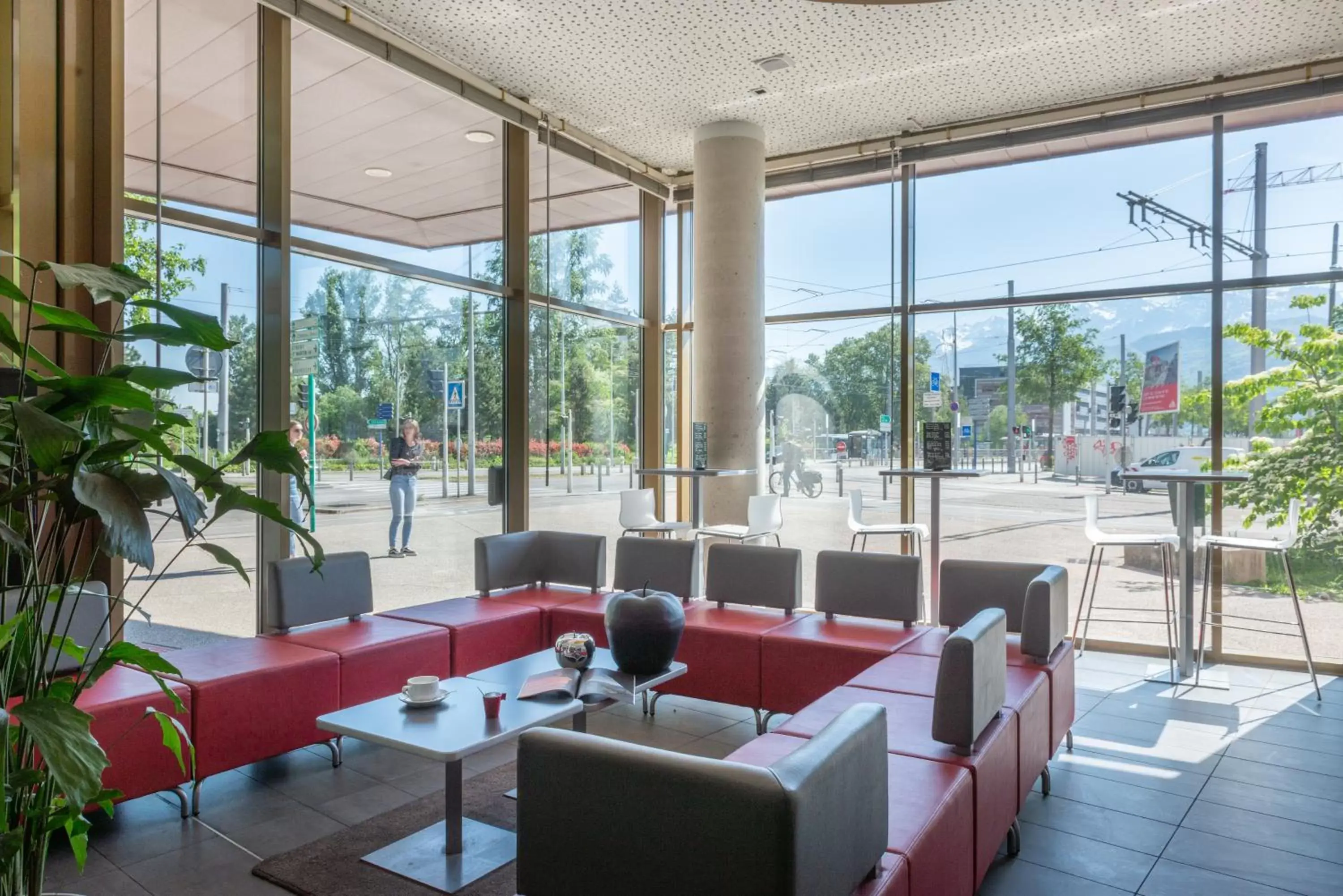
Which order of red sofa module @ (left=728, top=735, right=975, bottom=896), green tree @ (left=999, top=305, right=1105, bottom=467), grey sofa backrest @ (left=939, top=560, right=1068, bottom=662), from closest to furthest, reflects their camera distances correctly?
red sofa module @ (left=728, top=735, right=975, bottom=896)
grey sofa backrest @ (left=939, top=560, right=1068, bottom=662)
green tree @ (left=999, top=305, right=1105, bottom=467)

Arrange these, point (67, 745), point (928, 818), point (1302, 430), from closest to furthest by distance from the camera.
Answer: point (67, 745) < point (928, 818) < point (1302, 430)

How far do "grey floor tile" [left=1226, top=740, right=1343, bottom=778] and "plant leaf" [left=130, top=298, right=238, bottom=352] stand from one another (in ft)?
15.6

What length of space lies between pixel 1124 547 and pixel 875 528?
1.95 meters

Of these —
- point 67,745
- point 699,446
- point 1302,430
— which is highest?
point 1302,430

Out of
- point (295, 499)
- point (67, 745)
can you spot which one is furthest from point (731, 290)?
point (67, 745)

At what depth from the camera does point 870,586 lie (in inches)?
195

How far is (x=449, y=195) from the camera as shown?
656 centimetres

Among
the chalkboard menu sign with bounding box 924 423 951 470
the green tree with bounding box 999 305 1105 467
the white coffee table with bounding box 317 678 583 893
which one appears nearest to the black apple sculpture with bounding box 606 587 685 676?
the white coffee table with bounding box 317 678 583 893

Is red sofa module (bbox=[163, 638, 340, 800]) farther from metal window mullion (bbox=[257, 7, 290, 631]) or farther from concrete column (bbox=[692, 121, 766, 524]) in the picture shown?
concrete column (bbox=[692, 121, 766, 524])

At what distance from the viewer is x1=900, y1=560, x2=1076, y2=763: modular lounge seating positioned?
12.7ft

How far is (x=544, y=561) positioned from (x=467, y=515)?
2.71 feet

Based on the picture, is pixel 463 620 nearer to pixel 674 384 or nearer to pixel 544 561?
pixel 544 561

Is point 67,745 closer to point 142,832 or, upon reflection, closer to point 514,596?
point 142,832

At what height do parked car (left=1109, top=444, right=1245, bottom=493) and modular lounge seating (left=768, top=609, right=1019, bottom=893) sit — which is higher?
parked car (left=1109, top=444, right=1245, bottom=493)
